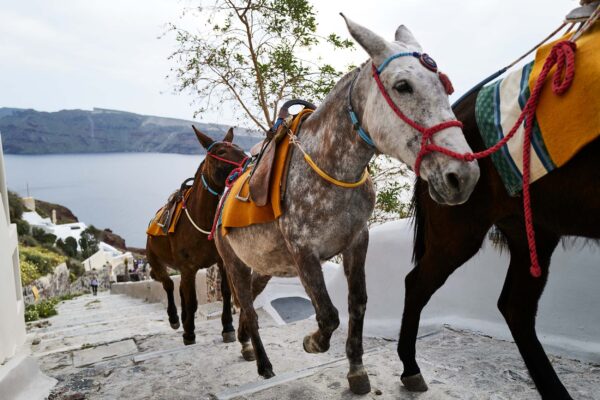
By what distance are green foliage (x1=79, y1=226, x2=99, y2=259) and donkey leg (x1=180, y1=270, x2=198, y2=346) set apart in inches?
1718

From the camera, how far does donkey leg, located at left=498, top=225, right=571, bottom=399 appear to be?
7.43ft

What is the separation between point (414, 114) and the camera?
1.85 meters

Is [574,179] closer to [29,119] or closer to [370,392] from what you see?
[370,392]

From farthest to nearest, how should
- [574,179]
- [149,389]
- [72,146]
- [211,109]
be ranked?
[72,146] → [211,109] → [149,389] → [574,179]

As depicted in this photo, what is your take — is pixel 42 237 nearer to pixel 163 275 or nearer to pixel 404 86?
pixel 163 275

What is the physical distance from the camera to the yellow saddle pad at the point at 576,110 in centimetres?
162

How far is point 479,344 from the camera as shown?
3.35 metres

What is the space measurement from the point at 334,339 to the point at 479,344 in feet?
4.64

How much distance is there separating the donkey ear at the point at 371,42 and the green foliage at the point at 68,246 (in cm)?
4350

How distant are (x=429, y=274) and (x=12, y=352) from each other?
344cm

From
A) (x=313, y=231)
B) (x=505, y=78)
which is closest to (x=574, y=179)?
(x=505, y=78)

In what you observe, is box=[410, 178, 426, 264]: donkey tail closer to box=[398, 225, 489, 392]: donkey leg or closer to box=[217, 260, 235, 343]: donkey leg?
box=[398, 225, 489, 392]: donkey leg

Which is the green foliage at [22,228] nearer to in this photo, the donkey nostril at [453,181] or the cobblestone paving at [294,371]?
the cobblestone paving at [294,371]

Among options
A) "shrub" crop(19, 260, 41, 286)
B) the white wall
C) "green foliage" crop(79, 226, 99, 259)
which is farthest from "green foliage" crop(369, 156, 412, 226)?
"green foliage" crop(79, 226, 99, 259)
